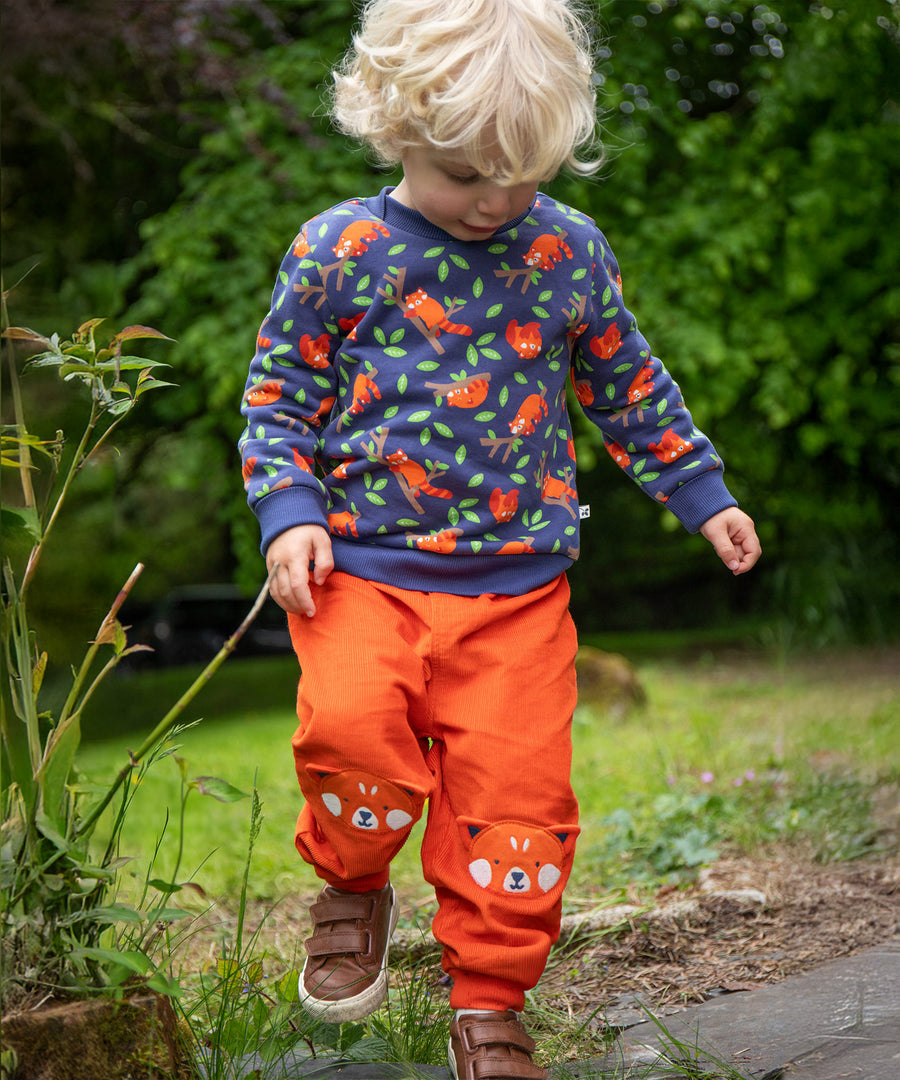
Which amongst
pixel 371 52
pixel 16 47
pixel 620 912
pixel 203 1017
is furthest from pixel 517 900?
pixel 16 47

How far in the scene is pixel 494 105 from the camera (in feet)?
4.80

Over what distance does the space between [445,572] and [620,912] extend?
3.29 ft

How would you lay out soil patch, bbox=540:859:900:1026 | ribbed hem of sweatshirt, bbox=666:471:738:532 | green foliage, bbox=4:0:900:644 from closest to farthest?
ribbed hem of sweatshirt, bbox=666:471:738:532, soil patch, bbox=540:859:900:1026, green foliage, bbox=4:0:900:644

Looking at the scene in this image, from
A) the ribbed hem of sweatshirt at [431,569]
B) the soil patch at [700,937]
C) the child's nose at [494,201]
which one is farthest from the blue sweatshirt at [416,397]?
the soil patch at [700,937]

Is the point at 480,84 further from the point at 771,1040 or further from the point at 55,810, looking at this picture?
the point at 771,1040

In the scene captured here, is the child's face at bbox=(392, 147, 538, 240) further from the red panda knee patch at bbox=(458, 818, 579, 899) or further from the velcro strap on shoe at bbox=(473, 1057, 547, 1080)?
the velcro strap on shoe at bbox=(473, 1057, 547, 1080)

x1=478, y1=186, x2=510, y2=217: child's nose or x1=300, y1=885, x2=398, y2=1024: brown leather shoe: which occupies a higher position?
x1=478, y1=186, x2=510, y2=217: child's nose

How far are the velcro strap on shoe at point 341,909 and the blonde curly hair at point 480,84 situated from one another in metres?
1.04

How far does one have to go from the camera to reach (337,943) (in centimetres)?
166

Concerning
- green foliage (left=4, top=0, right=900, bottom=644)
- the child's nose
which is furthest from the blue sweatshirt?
green foliage (left=4, top=0, right=900, bottom=644)

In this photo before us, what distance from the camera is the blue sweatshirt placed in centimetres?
161

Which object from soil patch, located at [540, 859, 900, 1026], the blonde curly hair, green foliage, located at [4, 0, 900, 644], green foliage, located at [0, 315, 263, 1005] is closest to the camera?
green foliage, located at [0, 315, 263, 1005]

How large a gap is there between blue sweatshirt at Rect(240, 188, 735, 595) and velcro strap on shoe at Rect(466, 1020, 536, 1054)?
1.92ft

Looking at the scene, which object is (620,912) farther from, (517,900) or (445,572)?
(445,572)
